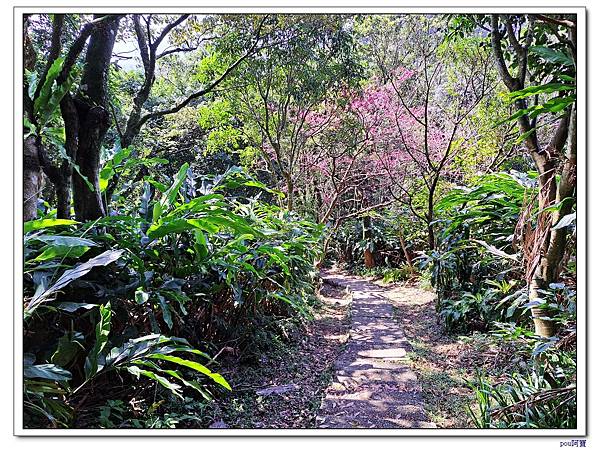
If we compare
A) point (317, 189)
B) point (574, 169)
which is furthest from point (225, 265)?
point (317, 189)

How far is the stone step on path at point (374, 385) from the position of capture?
1442 mm

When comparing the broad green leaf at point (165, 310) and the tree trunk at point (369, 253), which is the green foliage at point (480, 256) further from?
the tree trunk at point (369, 253)

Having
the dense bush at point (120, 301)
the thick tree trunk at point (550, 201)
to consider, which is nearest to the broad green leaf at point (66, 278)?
the dense bush at point (120, 301)

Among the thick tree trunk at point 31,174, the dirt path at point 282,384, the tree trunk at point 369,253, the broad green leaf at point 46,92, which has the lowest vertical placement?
the dirt path at point 282,384

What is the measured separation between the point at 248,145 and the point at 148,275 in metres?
2.91

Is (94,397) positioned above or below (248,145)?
below

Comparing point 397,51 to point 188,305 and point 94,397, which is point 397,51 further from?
point 94,397

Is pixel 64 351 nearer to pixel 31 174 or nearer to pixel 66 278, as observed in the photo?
pixel 66 278

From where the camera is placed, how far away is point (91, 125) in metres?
1.38

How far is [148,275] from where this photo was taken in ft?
4.03
